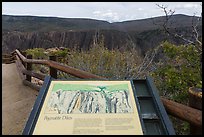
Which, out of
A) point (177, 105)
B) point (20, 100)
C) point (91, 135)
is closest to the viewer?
point (91, 135)

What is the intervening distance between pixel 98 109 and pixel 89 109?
0.21ft

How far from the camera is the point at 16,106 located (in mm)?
5344

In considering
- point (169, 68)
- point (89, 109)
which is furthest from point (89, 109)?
point (169, 68)

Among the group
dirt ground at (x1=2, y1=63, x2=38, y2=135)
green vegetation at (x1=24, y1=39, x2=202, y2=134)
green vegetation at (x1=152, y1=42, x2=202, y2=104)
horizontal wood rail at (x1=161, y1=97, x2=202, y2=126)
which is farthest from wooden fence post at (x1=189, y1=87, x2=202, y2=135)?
green vegetation at (x1=152, y1=42, x2=202, y2=104)

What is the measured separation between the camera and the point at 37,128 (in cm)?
198

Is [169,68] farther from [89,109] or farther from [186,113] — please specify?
[89,109]

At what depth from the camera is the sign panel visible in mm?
1959

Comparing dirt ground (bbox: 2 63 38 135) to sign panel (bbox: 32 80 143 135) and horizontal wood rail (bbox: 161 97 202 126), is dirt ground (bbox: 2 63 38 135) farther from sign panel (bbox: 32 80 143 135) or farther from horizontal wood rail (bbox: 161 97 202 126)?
horizontal wood rail (bbox: 161 97 202 126)

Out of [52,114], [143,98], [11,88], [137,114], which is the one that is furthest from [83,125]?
[11,88]

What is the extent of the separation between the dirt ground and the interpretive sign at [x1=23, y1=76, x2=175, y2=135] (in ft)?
6.59

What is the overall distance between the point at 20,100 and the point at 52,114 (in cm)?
396

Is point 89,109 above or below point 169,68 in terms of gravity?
below

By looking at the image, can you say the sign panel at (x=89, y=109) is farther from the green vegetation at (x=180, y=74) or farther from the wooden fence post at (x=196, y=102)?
the green vegetation at (x=180, y=74)

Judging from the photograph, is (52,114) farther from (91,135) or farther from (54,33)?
(54,33)
